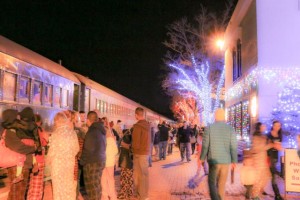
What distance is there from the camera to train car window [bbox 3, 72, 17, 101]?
10.3 m

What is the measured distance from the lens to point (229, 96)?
89.6 feet

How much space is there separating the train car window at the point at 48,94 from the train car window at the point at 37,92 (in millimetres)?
524

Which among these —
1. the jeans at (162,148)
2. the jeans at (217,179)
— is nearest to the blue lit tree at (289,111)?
the jeans at (162,148)

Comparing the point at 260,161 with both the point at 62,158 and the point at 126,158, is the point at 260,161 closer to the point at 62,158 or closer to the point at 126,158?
the point at 126,158

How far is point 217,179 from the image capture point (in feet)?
24.6

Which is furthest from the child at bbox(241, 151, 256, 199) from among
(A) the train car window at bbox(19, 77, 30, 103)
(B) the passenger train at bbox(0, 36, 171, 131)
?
(A) the train car window at bbox(19, 77, 30, 103)

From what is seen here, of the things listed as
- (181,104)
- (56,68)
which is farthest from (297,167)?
(181,104)

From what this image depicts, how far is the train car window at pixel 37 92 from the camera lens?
41.3 ft

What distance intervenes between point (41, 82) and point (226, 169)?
7.82m

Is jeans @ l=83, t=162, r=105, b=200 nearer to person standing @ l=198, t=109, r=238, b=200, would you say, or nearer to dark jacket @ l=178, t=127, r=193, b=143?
person standing @ l=198, t=109, r=238, b=200

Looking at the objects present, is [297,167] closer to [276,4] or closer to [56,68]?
[276,4]

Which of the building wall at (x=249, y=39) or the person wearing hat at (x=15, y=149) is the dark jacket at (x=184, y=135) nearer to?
the building wall at (x=249, y=39)

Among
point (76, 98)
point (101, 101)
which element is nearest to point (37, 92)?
point (76, 98)

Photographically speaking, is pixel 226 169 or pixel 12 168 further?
pixel 226 169
